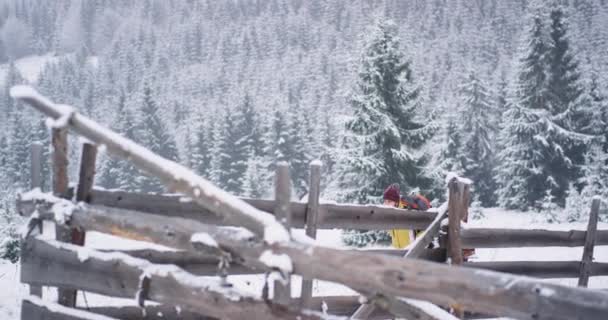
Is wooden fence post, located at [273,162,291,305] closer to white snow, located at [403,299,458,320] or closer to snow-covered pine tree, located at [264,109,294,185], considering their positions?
white snow, located at [403,299,458,320]

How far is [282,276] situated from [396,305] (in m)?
1.16

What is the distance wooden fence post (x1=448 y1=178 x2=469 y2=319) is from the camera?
5.32 metres

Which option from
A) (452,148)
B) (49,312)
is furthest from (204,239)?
(452,148)

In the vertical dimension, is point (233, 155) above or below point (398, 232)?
below

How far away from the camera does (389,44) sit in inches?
890

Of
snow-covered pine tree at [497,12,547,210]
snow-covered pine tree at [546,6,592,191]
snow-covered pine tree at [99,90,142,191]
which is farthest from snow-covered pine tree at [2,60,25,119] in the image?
snow-covered pine tree at [546,6,592,191]

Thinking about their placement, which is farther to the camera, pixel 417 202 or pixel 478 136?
pixel 478 136

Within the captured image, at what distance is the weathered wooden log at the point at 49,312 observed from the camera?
4047mm

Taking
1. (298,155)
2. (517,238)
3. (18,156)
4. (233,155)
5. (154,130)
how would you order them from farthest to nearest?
(18,156) → (154,130) → (233,155) → (298,155) → (517,238)

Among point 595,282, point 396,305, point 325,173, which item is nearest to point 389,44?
point 595,282

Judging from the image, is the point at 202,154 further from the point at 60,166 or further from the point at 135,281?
the point at 135,281

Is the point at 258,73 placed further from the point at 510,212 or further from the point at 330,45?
the point at 510,212

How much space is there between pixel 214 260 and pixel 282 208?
→ 184cm

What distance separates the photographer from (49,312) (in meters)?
4.15
